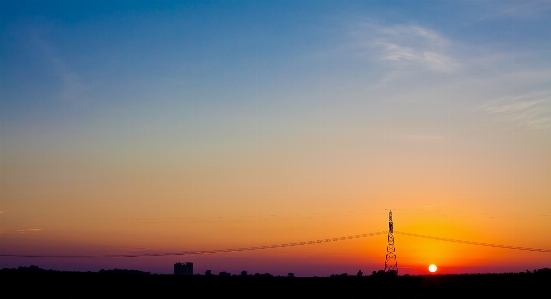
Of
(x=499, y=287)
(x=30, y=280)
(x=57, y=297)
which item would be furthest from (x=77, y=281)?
(x=499, y=287)

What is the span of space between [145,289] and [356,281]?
36.9 m

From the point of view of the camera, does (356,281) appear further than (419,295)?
Yes

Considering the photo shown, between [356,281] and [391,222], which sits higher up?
[391,222]

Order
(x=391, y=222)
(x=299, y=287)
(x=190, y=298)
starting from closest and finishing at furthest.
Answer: (x=190, y=298) → (x=299, y=287) → (x=391, y=222)

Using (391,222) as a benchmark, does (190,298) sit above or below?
below

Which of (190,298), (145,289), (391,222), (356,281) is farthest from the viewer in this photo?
(391,222)

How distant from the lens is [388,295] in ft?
245

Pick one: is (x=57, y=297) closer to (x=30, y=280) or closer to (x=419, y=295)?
(x=30, y=280)

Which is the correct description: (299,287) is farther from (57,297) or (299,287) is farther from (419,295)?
(57,297)

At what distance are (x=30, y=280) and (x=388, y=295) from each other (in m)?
45.6

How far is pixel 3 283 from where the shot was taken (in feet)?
241

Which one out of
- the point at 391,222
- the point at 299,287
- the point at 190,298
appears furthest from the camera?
the point at 391,222

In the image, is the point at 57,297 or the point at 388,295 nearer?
the point at 57,297

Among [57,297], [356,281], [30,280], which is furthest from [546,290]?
[30,280]
